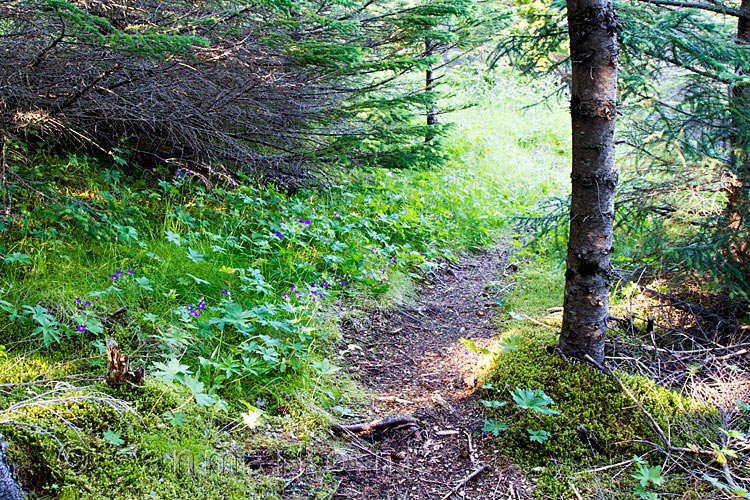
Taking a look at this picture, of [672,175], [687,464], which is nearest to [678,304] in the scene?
[672,175]

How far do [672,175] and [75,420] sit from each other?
15.1 feet

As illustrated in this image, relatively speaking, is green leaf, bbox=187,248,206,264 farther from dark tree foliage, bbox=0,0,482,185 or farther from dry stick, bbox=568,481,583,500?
dry stick, bbox=568,481,583,500

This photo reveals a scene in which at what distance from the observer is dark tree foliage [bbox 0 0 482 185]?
13.3 feet

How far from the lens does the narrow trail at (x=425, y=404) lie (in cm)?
283

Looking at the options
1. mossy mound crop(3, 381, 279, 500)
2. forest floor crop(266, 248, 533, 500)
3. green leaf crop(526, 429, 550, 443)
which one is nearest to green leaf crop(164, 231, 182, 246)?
forest floor crop(266, 248, 533, 500)

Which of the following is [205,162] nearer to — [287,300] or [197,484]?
[287,300]

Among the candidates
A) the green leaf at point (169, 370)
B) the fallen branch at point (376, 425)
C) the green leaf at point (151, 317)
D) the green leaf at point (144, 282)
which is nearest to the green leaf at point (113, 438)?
the green leaf at point (169, 370)

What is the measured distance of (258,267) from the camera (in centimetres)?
461

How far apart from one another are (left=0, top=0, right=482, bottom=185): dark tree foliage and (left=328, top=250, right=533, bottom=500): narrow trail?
2376mm

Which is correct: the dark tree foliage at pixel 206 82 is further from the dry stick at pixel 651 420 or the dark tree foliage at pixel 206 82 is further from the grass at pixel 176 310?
the dry stick at pixel 651 420

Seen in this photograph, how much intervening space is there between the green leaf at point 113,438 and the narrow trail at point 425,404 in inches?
42.8

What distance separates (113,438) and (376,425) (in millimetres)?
1501

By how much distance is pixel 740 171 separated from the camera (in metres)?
3.93

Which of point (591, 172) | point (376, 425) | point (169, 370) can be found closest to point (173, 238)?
point (169, 370)
